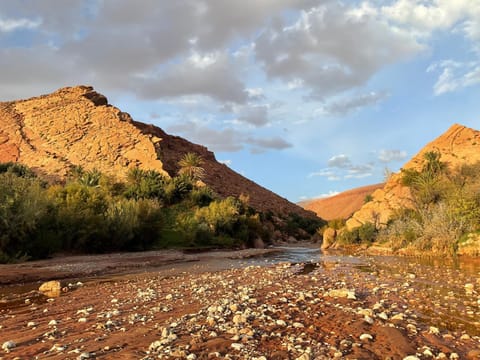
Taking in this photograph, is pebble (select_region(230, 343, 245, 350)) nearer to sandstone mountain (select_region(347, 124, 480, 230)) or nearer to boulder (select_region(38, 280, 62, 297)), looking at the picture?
boulder (select_region(38, 280, 62, 297))

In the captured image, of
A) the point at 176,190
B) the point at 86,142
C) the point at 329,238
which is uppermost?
the point at 86,142

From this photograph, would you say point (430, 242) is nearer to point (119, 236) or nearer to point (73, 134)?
point (119, 236)

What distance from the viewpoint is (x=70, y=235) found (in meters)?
23.1

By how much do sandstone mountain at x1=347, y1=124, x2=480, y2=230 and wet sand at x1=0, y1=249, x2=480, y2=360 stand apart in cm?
1927

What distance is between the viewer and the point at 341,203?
5007 inches

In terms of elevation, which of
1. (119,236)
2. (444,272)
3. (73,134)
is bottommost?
(444,272)

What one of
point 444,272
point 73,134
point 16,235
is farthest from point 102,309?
point 73,134

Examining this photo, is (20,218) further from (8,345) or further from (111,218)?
(8,345)

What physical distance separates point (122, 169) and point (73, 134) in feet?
41.9

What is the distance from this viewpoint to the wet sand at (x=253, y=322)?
5.21 m

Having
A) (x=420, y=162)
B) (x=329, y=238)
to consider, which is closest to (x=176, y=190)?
(x=329, y=238)

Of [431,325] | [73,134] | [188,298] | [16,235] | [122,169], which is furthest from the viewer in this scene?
[73,134]

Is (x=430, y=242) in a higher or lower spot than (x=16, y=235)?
lower

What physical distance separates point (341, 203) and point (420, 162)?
97.0 meters
